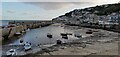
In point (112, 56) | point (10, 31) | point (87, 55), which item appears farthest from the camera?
point (10, 31)

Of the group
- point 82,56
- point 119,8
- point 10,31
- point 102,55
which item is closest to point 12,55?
point 82,56

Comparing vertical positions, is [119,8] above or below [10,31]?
above

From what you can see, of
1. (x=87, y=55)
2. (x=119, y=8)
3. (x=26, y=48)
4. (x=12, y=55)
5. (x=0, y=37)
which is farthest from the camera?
(x=119, y=8)

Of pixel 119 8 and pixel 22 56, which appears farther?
pixel 119 8

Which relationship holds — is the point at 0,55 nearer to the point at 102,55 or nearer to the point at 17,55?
the point at 17,55

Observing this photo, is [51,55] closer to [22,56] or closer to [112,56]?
[22,56]

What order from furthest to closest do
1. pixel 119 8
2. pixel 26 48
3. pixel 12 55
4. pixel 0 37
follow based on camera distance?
pixel 119 8
pixel 0 37
pixel 26 48
pixel 12 55

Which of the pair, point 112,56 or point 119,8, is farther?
point 119,8

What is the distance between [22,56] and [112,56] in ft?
37.6

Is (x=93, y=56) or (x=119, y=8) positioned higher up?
(x=119, y=8)

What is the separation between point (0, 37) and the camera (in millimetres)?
42594

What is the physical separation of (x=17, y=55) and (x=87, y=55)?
31.1ft

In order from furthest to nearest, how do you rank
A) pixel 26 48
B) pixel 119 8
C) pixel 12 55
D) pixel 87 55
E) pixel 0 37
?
pixel 119 8 < pixel 0 37 < pixel 26 48 < pixel 12 55 < pixel 87 55

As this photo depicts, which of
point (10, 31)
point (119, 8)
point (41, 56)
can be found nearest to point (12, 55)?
point (41, 56)
